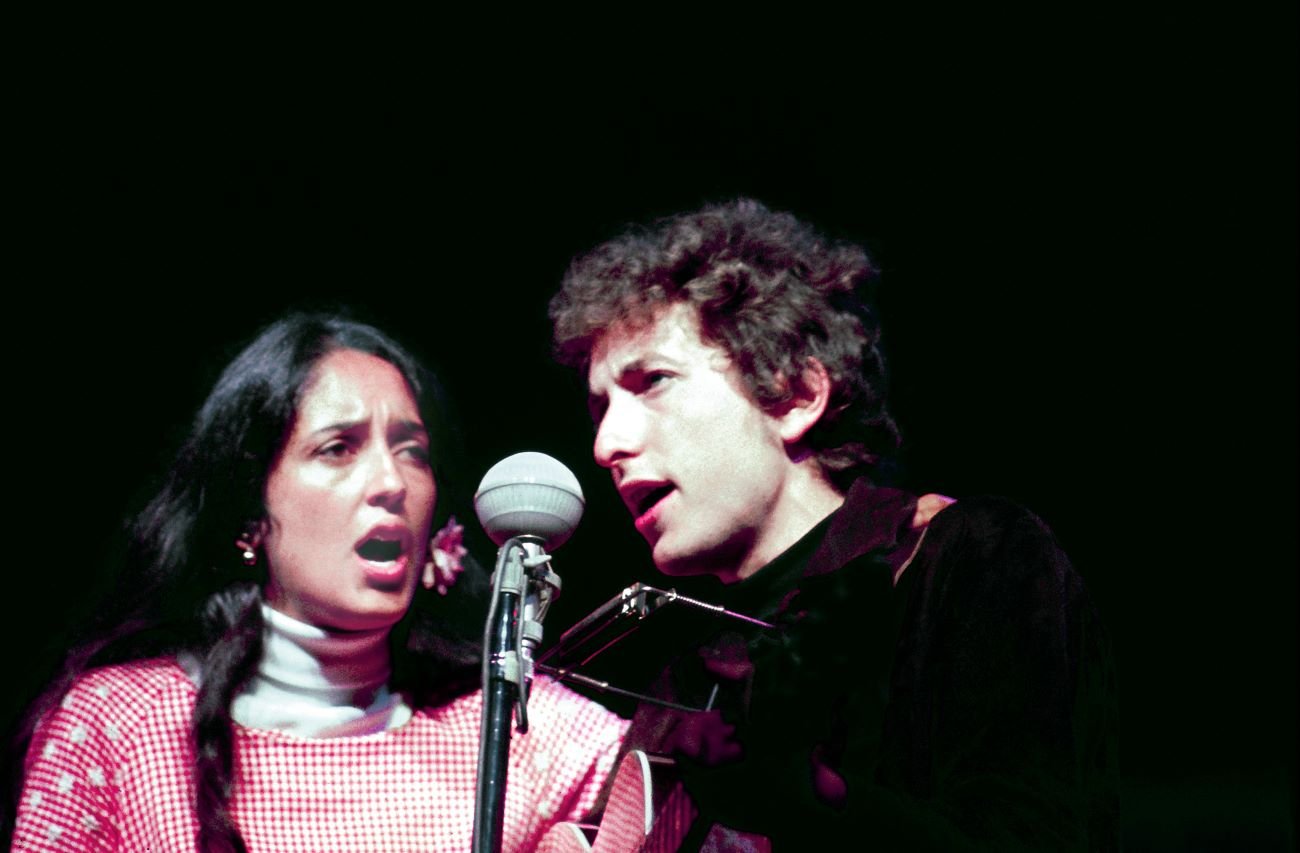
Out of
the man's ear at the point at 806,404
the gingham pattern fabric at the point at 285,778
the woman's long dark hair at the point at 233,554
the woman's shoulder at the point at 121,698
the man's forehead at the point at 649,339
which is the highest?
the man's forehead at the point at 649,339

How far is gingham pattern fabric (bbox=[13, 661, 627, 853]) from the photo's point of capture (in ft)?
8.08

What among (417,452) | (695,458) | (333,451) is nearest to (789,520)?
(695,458)

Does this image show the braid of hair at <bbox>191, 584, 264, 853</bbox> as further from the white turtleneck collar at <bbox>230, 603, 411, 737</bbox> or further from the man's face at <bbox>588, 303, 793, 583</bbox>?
the man's face at <bbox>588, 303, 793, 583</bbox>

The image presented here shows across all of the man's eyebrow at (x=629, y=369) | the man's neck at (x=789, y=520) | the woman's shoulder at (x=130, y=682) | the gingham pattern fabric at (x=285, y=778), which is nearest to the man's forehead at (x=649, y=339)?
the man's eyebrow at (x=629, y=369)

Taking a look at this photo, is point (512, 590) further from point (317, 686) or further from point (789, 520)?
point (317, 686)

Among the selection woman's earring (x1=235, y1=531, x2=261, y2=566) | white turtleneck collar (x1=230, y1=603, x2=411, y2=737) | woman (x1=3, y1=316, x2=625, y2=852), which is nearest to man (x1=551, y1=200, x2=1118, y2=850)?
woman (x1=3, y1=316, x2=625, y2=852)

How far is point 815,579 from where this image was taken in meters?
2.25

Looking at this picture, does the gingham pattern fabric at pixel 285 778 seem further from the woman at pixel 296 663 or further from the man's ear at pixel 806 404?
the man's ear at pixel 806 404

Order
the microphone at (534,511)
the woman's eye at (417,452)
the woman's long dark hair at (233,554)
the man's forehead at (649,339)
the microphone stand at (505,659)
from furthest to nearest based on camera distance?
the woman's eye at (417,452) < the woman's long dark hair at (233,554) < the man's forehead at (649,339) < the microphone at (534,511) < the microphone stand at (505,659)

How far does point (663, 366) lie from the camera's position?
2.49 metres

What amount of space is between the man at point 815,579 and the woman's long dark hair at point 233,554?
0.51m

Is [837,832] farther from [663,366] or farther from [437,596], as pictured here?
[437,596]

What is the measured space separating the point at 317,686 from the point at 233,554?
0.34 meters

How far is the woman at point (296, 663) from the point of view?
98.4 inches
